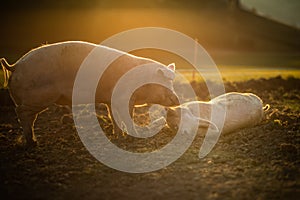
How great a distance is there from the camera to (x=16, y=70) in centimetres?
650

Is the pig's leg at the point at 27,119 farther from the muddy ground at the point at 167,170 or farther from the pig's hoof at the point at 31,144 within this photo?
the muddy ground at the point at 167,170

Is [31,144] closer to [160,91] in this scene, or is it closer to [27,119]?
[27,119]

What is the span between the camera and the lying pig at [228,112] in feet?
23.7

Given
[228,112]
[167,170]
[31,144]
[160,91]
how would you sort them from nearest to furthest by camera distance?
1. [167,170]
2. [31,144]
3. [228,112]
4. [160,91]

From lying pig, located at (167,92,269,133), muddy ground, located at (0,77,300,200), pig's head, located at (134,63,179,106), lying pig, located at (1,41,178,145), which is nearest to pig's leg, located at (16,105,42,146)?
lying pig, located at (1,41,178,145)

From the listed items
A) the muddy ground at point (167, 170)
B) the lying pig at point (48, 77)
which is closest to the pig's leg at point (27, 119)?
the lying pig at point (48, 77)

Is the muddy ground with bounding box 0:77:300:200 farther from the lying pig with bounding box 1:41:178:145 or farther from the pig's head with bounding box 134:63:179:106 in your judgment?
the lying pig with bounding box 1:41:178:145

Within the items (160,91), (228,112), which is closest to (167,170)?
(228,112)

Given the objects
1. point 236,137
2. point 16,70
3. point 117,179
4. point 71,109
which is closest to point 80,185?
point 117,179

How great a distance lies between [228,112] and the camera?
7.30m

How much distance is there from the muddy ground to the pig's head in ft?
1.86

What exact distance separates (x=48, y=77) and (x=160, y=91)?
2.15m

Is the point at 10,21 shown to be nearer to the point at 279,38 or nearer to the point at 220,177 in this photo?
the point at 279,38

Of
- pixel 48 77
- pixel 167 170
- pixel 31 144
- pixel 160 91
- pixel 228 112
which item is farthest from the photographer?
pixel 160 91
